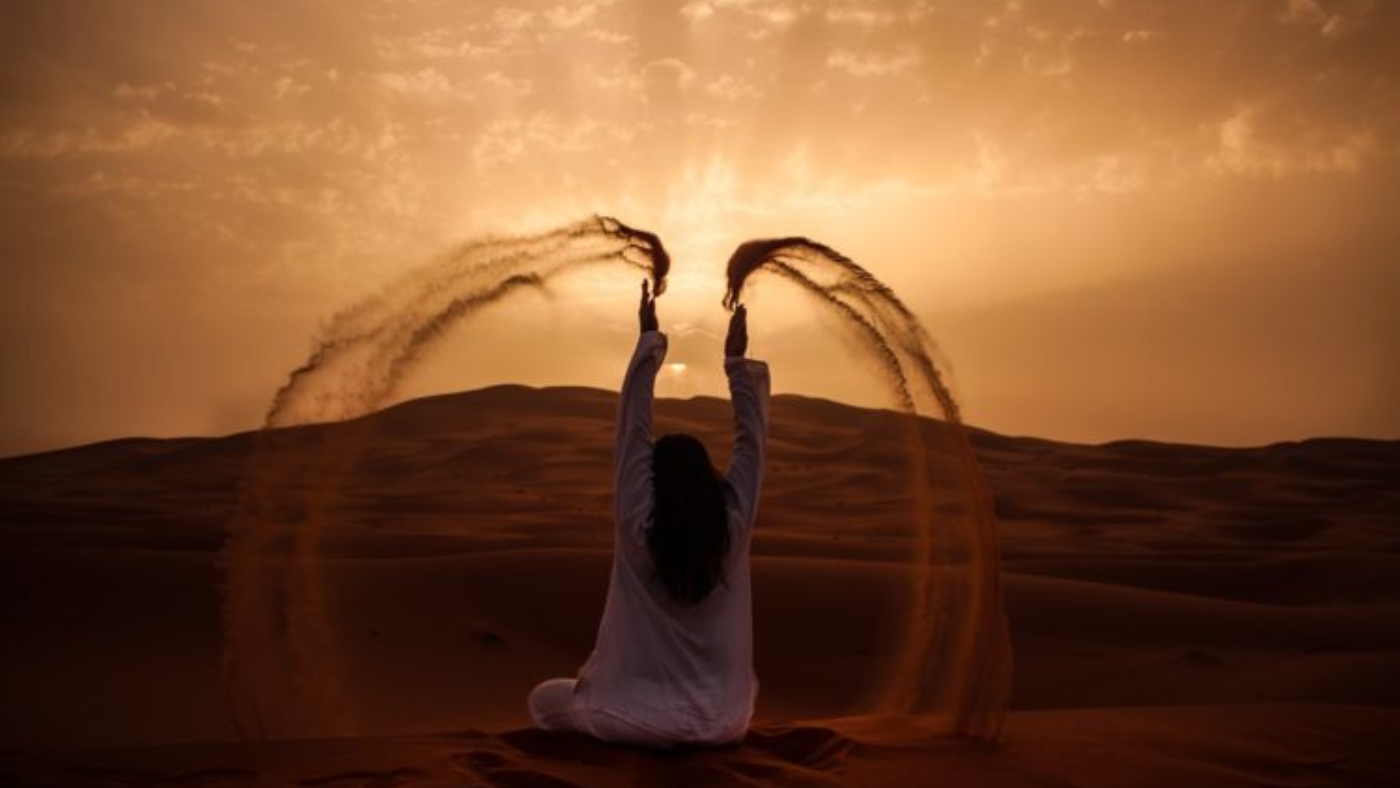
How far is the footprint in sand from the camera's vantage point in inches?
192

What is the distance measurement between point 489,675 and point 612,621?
569 centimetres

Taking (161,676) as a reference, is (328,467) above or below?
above

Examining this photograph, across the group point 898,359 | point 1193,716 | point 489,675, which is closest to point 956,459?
point 898,359

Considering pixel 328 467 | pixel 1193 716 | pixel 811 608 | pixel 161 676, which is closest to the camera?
pixel 328 467

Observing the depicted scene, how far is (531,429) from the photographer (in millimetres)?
42031

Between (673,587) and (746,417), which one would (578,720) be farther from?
(746,417)

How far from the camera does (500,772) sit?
16.5 ft

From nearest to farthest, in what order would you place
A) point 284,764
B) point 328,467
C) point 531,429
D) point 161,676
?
point 284,764
point 328,467
point 161,676
point 531,429

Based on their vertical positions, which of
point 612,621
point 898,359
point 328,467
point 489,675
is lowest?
point 489,675

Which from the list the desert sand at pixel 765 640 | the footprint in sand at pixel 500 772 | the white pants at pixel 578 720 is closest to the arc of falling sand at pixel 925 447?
the desert sand at pixel 765 640

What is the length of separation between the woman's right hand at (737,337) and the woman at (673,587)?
0.18 metres

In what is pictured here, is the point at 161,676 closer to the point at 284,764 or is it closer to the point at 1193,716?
the point at 284,764

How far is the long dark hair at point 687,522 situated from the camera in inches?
207

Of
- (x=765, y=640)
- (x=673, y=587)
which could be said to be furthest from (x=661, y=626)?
(x=765, y=640)
